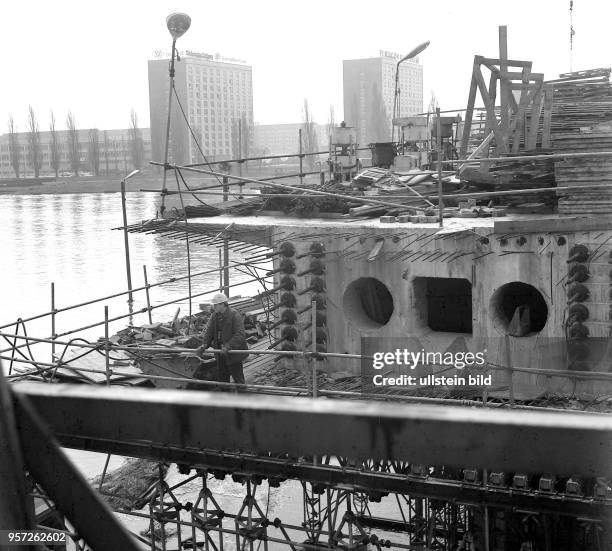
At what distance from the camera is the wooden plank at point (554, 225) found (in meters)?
12.4

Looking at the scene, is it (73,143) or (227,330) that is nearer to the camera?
(227,330)

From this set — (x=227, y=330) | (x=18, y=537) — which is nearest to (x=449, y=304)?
(x=227, y=330)

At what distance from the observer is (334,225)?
Result: 1502 cm

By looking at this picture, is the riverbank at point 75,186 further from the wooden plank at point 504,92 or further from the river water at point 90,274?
the wooden plank at point 504,92

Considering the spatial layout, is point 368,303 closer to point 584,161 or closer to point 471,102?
point 584,161

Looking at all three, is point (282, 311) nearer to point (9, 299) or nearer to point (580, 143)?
point (580, 143)

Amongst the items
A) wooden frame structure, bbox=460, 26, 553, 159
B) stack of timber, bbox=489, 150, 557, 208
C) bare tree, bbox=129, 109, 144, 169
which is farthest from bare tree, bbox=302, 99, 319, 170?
stack of timber, bbox=489, 150, 557, 208

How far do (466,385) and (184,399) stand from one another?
10313 millimetres

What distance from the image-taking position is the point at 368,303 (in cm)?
1542

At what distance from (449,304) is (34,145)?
85.0m

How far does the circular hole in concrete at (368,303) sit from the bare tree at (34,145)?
8310 centimetres

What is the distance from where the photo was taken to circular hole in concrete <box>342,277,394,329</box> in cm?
1486

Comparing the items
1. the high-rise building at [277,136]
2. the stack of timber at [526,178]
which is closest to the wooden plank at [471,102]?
the stack of timber at [526,178]

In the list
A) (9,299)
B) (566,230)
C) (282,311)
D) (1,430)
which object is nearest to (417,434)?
(1,430)
